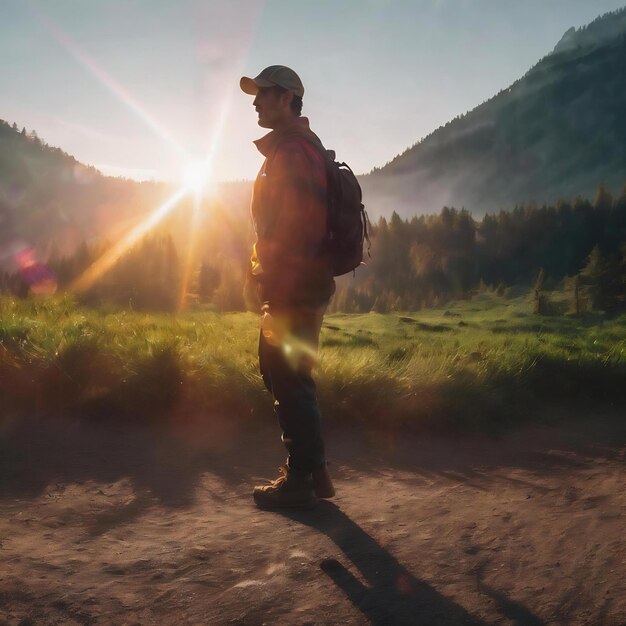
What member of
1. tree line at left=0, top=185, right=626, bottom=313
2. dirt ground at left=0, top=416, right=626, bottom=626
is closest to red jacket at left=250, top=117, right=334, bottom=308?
tree line at left=0, top=185, right=626, bottom=313

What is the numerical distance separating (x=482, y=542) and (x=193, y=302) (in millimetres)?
7217

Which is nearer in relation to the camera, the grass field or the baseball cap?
the baseball cap

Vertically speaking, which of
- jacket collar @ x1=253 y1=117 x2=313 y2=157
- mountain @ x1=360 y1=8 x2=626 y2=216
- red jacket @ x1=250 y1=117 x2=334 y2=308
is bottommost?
red jacket @ x1=250 y1=117 x2=334 y2=308

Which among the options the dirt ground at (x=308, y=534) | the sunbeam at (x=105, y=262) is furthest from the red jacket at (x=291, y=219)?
the sunbeam at (x=105, y=262)

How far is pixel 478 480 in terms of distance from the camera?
155 inches

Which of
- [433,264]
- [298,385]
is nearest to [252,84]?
[298,385]

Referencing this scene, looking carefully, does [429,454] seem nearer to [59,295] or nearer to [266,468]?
[266,468]

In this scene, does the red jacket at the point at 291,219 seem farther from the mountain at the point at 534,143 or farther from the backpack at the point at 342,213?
the mountain at the point at 534,143

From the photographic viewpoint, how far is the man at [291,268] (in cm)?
312

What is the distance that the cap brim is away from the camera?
3.28m

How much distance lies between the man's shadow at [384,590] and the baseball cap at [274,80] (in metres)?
2.38

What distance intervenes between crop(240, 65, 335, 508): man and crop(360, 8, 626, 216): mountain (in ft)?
344

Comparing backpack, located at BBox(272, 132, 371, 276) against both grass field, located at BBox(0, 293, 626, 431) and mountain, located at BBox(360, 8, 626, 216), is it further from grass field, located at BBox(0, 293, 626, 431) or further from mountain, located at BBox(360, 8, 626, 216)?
mountain, located at BBox(360, 8, 626, 216)

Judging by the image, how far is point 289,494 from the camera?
3342 mm
